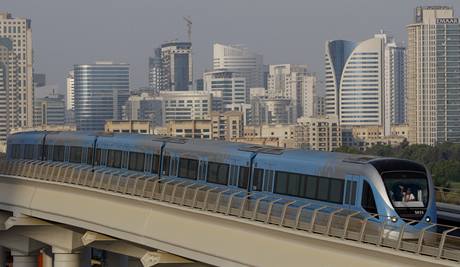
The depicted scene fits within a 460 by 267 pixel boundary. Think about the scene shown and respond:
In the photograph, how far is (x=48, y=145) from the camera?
65250 millimetres

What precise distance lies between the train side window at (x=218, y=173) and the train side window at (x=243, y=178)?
1.03 metres

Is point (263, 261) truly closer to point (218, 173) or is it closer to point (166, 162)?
point (218, 173)

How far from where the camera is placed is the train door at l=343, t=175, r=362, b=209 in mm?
35938

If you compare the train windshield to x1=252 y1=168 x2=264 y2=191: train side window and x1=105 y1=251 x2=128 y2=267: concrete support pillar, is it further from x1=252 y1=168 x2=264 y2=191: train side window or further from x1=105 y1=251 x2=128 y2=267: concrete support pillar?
x1=105 y1=251 x2=128 y2=267: concrete support pillar

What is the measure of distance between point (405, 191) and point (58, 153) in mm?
30360

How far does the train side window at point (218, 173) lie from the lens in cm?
4438

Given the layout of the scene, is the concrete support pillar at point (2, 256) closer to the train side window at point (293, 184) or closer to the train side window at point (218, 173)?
the train side window at point (218, 173)

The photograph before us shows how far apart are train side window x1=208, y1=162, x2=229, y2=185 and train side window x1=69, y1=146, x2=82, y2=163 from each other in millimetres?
15394

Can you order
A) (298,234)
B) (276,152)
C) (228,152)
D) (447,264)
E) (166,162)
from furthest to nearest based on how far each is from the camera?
(166,162) → (228,152) → (276,152) → (298,234) → (447,264)

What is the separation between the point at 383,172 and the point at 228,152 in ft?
32.4

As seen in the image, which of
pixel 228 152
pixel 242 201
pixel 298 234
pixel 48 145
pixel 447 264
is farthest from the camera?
pixel 48 145

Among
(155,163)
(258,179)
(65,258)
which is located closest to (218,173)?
(258,179)

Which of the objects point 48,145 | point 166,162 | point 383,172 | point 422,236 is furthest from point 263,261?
point 48,145

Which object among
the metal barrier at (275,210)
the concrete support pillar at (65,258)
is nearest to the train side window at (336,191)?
the metal barrier at (275,210)
